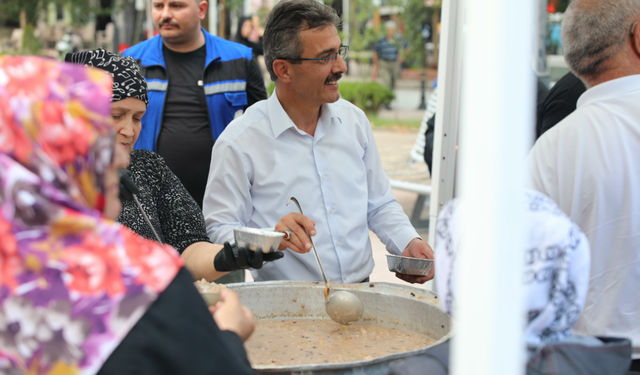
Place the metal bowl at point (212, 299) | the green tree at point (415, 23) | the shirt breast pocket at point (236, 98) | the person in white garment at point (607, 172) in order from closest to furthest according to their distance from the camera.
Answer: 1. the metal bowl at point (212, 299)
2. the person in white garment at point (607, 172)
3. the shirt breast pocket at point (236, 98)
4. the green tree at point (415, 23)

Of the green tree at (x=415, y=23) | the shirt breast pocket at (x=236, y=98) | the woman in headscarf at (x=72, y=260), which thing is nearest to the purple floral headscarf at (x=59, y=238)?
the woman in headscarf at (x=72, y=260)

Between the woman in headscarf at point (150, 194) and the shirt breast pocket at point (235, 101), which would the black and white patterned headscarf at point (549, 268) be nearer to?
the woman in headscarf at point (150, 194)

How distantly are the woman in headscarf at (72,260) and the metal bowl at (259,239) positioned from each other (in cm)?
64

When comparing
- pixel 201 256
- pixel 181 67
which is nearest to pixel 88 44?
pixel 181 67

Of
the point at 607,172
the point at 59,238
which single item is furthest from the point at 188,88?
the point at 59,238

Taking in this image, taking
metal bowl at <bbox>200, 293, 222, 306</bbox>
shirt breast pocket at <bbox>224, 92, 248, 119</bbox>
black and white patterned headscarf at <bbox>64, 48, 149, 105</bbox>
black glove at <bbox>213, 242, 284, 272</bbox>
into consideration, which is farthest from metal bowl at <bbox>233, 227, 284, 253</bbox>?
shirt breast pocket at <bbox>224, 92, 248, 119</bbox>

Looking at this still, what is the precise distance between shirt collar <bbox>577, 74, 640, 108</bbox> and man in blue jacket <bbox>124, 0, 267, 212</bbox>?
1853mm

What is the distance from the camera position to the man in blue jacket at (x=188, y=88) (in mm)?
3000

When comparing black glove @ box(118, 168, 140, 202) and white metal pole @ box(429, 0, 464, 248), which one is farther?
white metal pole @ box(429, 0, 464, 248)

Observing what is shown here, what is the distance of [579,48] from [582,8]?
0.10 m

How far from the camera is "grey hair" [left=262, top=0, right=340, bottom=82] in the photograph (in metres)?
2.20

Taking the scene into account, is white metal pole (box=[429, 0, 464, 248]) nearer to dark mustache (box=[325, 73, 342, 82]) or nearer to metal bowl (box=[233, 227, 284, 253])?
dark mustache (box=[325, 73, 342, 82])

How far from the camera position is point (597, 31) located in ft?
5.29

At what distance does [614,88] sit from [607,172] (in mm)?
235
